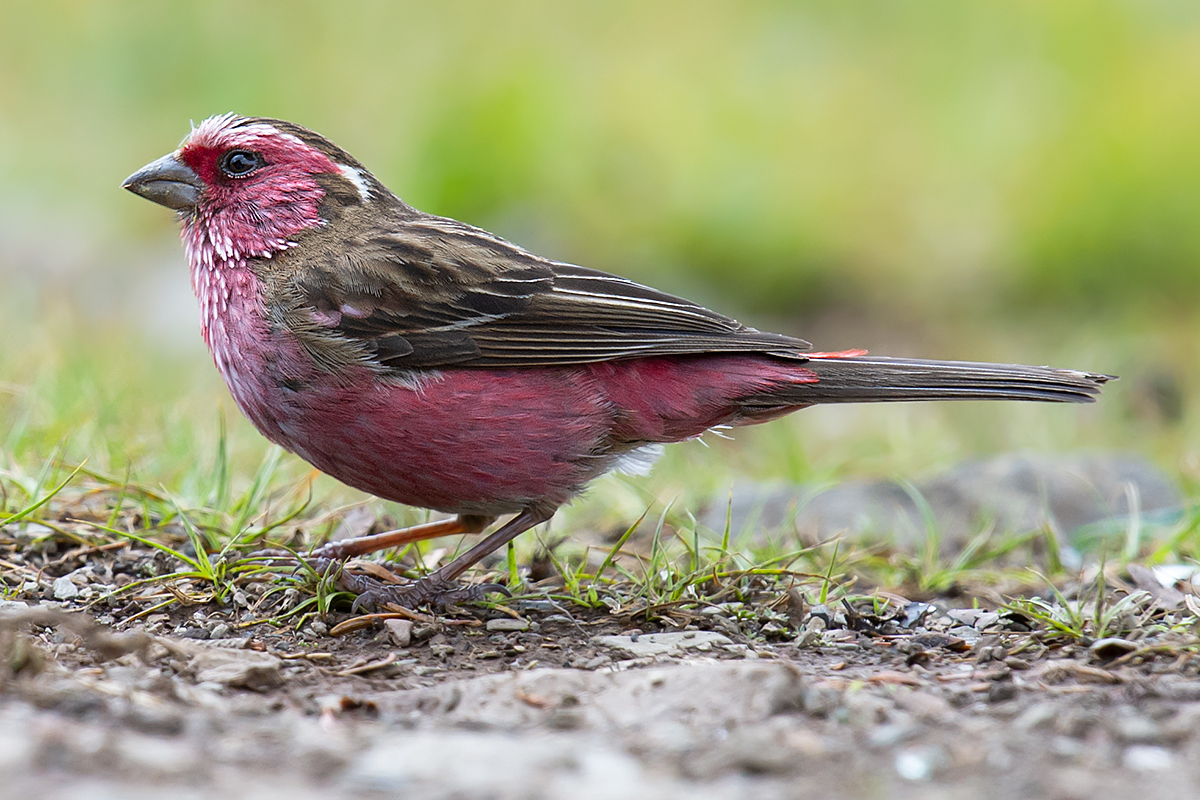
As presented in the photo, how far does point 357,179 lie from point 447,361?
95 centimetres

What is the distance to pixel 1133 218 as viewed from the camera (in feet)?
35.0

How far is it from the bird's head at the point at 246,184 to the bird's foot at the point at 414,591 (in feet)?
4.03

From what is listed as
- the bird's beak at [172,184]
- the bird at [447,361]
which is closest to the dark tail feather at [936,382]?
the bird at [447,361]

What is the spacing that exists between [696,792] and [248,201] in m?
2.93

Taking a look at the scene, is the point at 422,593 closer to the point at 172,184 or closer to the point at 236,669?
the point at 236,669

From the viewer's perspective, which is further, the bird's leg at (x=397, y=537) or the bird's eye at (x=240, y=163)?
the bird's eye at (x=240, y=163)

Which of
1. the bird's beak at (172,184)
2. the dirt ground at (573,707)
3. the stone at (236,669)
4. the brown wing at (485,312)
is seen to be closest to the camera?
the dirt ground at (573,707)

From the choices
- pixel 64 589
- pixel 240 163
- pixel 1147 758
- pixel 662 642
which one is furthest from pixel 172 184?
pixel 1147 758

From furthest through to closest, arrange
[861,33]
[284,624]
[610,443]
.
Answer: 1. [861,33]
2. [610,443]
3. [284,624]

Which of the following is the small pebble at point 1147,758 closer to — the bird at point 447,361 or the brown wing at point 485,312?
the bird at point 447,361

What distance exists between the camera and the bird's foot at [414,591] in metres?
4.22

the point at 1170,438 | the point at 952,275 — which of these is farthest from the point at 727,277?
the point at 1170,438

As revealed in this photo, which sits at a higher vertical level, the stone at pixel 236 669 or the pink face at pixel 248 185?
the pink face at pixel 248 185

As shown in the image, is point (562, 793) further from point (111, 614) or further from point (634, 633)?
point (111, 614)
